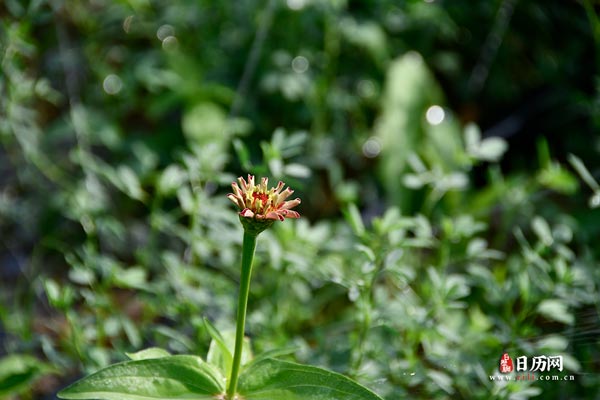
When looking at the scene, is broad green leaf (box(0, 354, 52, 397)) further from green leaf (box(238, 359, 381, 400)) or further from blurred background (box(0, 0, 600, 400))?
green leaf (box(238, 359, 381, 400))

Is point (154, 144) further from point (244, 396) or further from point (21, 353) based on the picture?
point (244, 396)

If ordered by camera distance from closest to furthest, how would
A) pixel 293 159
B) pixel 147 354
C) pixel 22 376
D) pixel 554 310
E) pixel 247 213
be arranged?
pixel 247 213, pixel 147 354, pixel 554 310, pixel 22 376, pixel 293 159

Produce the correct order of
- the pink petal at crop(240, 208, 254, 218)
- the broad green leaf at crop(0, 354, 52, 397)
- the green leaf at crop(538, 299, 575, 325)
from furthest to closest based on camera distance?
the broad green leaf at crop(0, 354, 52, 397) → the green leaf at crop(538, 299, 575, 325) → the pink petal at crop(240, 208, 254, 218)

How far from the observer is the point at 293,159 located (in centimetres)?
204

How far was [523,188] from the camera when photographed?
62.8 inches

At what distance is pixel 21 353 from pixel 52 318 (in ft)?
0.80

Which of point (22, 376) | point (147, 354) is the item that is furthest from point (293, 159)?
point (147, 354)

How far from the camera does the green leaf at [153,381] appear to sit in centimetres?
79

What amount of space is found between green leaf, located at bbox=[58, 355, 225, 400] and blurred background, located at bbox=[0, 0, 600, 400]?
13.6 inches

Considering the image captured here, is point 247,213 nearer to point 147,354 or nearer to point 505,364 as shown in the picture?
point 147,354

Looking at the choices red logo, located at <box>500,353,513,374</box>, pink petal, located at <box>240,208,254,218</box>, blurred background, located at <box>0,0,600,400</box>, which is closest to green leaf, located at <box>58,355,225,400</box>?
pink petal, located at <box>240,208,254,218</box>

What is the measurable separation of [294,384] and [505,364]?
0.44 meters

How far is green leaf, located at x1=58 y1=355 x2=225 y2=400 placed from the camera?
0.79 meters

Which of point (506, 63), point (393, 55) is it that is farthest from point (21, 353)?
point (506, 63)
